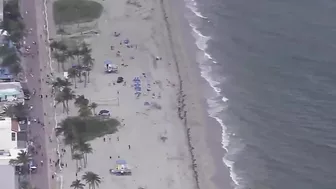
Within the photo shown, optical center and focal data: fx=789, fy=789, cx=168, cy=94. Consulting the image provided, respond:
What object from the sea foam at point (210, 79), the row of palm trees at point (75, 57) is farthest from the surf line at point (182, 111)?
the row of palm trees at point (75, 57)

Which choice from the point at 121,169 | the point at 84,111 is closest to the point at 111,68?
the point at 84,111

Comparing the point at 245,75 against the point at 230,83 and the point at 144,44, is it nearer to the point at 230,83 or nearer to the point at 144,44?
the point at 230,83

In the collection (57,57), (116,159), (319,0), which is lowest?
(116,159)

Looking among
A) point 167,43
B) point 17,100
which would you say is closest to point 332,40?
point 167,43

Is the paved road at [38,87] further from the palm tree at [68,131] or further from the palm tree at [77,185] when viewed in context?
the palm tree at [77,185]

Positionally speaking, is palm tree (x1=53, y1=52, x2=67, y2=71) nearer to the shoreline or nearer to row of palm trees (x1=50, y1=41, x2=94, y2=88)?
row of palm trees (x1=50, y1=41, x2=94, y2=88)
